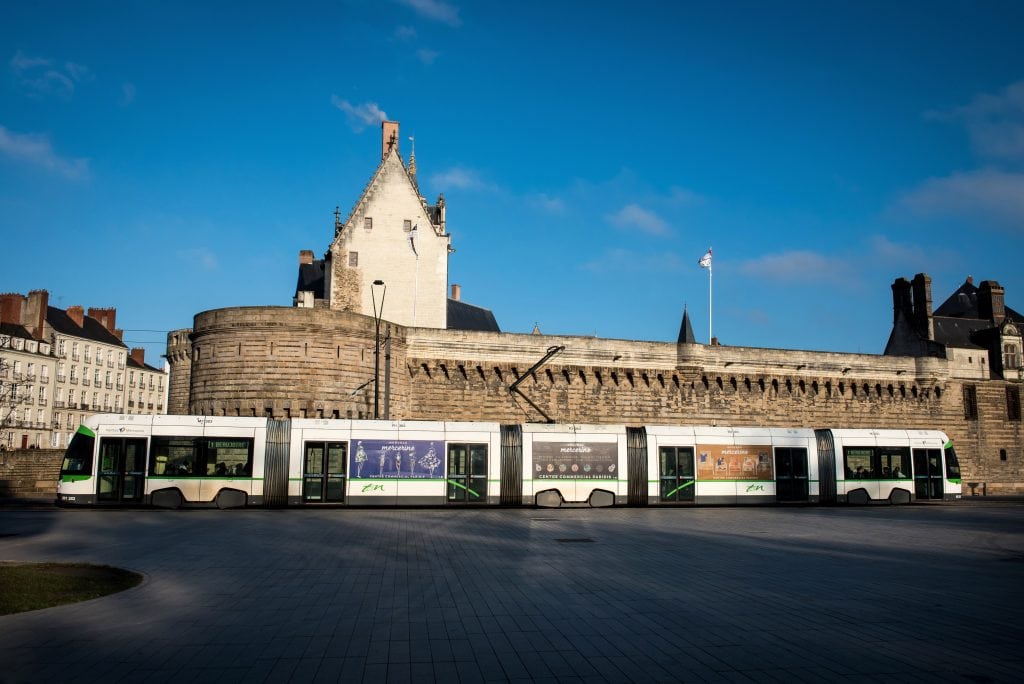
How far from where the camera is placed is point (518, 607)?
31.8ft

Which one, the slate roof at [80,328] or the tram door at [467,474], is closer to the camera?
the tram door at [467,474]

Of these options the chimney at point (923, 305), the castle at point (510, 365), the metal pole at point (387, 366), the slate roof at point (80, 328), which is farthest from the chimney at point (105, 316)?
the chimney at point (923, 305)

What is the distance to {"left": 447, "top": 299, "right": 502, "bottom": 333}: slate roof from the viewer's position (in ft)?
162

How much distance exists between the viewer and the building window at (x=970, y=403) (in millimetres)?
49500

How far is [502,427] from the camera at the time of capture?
26.2 m

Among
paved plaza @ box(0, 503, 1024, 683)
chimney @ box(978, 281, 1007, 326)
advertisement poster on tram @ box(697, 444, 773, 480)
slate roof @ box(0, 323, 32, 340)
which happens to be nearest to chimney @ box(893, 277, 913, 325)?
chimney @ box(978, 281, 1007, 326)

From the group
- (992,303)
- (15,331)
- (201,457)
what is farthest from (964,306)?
(15,331)

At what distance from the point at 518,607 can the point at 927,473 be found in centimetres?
2583

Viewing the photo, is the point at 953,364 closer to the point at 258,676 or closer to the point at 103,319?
the point at 258,676

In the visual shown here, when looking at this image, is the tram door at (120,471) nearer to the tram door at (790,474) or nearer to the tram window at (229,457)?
the tram window at (229,457)

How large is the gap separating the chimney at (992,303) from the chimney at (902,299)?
514cm

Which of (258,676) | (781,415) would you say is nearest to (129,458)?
(258,676)

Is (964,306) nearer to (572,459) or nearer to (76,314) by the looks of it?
(572,459)

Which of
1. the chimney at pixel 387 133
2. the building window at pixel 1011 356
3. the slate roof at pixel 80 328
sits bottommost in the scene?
the building window at pixel 1011 356
